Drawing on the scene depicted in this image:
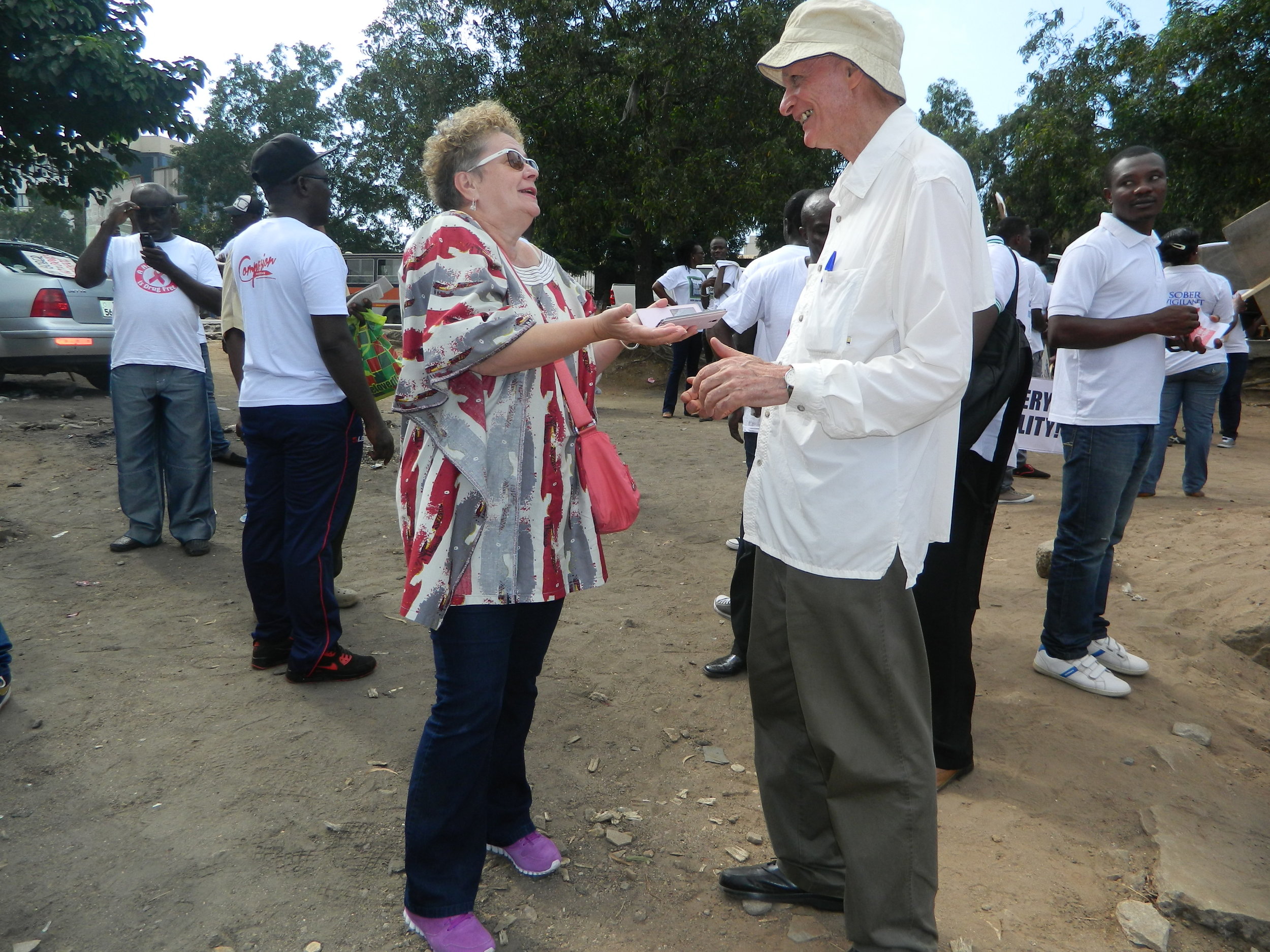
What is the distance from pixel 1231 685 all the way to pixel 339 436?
4.11m

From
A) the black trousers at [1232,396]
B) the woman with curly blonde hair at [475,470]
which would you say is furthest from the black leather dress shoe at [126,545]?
the black trousers at [1232,396]

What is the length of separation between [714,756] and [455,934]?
4.20 ft

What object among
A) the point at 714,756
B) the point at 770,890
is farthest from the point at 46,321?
the point at 770,890

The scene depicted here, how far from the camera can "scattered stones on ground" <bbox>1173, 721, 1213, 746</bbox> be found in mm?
3506

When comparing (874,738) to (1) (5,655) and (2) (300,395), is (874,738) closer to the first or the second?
(2) (300,395)

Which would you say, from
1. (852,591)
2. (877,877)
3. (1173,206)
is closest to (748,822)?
(877,877)

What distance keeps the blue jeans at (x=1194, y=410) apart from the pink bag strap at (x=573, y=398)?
643cm

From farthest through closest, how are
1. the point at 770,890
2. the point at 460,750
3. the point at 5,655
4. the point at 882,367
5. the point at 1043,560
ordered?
the point at 1043,560, the point at 5,655, the point at 770,890, the point at 460,750, the point at 882,367

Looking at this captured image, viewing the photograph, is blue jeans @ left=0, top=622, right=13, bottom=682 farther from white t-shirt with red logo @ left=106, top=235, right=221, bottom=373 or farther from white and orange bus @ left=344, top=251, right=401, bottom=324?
white and orange bus @ left=344, top=251, right=401, bottom=324

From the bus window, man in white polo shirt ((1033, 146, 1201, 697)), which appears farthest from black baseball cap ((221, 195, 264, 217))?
the bus window

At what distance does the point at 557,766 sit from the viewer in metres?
3.19

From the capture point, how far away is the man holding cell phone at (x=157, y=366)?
5379 millimetres

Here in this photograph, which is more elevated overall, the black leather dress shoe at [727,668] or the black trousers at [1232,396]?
the black trousers at [1232,396]

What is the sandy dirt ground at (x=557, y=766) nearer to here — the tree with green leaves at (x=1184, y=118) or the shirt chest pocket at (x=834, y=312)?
the shirt chest pocket at (x=834, y=312)
